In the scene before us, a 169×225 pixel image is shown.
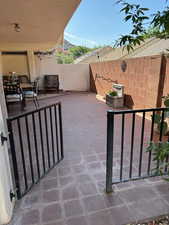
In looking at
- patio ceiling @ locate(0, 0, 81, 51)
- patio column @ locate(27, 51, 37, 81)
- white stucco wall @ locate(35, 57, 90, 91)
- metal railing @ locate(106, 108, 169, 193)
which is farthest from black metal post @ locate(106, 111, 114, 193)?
white stucco wall @ locate(35, 57, 90, 91)

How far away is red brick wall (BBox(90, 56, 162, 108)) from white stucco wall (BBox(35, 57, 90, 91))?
7.52ft

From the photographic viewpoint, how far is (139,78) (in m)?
4.61

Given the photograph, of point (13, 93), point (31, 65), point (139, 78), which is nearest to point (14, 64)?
point (31, 65)

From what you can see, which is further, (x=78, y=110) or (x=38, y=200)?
(x=78, y=110)

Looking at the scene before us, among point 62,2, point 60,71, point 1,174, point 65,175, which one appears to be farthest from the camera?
point 60,71

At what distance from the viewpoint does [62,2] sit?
7.73 ft

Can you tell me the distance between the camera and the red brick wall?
3.88 metres

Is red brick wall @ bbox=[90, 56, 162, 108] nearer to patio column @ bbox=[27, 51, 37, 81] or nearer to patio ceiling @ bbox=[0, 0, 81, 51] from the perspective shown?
patio ceiling @ bbox=[0, 0, 81, 51]

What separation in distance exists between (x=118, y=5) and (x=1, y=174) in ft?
5.23

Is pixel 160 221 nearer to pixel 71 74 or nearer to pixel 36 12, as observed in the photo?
pixel 36 12

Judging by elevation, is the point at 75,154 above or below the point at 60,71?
below

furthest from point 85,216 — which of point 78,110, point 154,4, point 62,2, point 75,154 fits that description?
point 78,110

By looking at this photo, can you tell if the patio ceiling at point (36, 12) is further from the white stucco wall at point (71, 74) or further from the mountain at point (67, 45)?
the mountain at point (67, 45)

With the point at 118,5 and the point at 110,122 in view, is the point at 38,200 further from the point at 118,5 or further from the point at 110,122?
the point at 118,5
